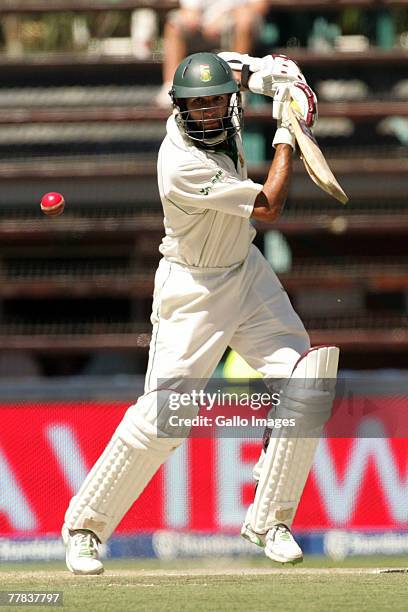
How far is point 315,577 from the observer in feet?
14.1

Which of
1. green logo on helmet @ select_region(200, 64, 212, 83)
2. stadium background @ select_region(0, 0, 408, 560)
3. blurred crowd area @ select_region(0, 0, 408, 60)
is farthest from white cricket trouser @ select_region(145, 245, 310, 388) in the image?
blurred crowd area @ select_region(0, 0, 408, 60)

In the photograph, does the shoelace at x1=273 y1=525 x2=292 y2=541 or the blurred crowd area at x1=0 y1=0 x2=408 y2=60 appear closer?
the shoelace at x1=273 y1=525 x2=292 y2=541

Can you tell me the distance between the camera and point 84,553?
13.9 feet

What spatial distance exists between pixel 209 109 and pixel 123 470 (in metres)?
1.25

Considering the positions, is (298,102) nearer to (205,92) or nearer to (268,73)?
(268,73)

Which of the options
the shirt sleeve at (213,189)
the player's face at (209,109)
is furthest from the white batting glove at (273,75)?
the shirt sleeve at (213,189)

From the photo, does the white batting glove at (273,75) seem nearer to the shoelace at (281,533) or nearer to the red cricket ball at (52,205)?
the red cricket ball at (52,205)

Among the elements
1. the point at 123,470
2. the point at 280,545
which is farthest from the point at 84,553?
the point at 280,545

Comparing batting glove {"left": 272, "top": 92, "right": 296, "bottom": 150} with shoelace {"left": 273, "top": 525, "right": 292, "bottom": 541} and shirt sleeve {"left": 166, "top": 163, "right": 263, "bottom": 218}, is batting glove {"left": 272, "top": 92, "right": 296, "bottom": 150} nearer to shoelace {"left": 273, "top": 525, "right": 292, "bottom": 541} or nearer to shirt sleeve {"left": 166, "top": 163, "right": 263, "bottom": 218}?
shirt sleeve {"left": 166, "top": 163, "right": 263, "bottom": 218}

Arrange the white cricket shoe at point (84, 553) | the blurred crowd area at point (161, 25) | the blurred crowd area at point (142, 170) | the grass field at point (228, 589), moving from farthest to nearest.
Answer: the blurred crowd area at point (161, 25) → the blurred crowd area at point (142, 170) → the white cricket shoe at point (84, 553) → the grass field at point (228, 589)

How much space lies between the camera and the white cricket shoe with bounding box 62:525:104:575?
423 cm

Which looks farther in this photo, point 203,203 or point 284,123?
point 284,123

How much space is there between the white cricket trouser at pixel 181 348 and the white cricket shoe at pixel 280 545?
449 millimetres

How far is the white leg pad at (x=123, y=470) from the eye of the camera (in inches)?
166
